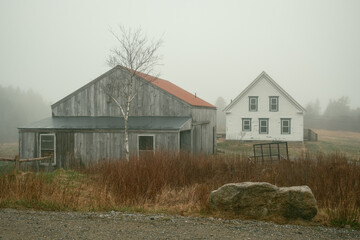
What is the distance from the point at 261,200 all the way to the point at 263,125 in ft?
87.5

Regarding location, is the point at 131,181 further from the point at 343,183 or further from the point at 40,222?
the point at 343,183

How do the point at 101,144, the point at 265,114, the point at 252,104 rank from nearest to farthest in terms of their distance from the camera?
the point at 101,144
the point at 265,114
the point at 252,104

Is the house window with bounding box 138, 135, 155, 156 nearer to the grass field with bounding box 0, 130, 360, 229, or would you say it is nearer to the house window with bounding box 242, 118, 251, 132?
the grass field with bounding box 0, 130, 360, 229

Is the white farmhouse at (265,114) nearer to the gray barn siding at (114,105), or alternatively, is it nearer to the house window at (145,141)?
the gray barn siding at (114,105)

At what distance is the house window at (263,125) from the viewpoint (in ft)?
110

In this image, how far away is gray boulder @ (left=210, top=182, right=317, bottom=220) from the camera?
759 cm

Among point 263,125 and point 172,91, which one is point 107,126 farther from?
point 263,125

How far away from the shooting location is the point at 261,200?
7.84m

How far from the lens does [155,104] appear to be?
2175cm

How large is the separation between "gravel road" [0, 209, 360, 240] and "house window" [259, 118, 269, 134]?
89.1 feet

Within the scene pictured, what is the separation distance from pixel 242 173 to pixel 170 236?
6253 millimetres

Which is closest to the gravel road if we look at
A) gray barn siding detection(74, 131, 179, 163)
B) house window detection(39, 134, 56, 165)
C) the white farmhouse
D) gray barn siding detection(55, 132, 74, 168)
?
gray barn siding detection(74, 131, 179, 163)

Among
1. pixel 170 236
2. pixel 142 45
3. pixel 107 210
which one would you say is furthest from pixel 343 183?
pixel 142 45

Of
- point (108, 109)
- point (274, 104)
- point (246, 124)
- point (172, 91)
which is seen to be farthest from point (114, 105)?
point (274, 104)
